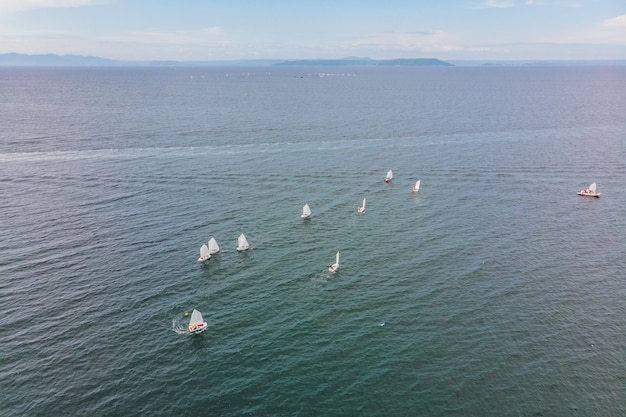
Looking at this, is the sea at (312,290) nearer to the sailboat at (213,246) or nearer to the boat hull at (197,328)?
the boat hull at (197,328)

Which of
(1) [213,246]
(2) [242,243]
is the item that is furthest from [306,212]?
(1) [213,246]

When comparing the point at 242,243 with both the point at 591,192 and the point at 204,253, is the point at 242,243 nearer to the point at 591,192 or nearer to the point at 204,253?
the point at 204,253

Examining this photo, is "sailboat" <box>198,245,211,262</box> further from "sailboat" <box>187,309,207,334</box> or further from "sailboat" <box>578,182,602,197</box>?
"sailboat" <box>578,182,602,197</box>

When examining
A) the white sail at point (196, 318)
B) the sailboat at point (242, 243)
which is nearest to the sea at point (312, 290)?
the white sail at point (196, 318)

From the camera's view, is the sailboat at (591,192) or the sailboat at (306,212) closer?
the sailboat at (306,212)

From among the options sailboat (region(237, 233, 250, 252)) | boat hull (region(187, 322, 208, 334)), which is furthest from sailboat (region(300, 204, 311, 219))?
boat hull (region(187, 322, 208, 334))

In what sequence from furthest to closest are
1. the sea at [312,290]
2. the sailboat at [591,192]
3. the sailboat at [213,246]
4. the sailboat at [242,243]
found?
the sailboat at [591,192], the sailboat at [242,243], the sailboat at [213,246], the sea at [312,290]

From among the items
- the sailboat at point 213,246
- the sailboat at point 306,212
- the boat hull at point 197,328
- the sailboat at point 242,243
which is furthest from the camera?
the sailboat at point 306,212

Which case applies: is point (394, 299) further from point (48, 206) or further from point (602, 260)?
point (48, 206)
